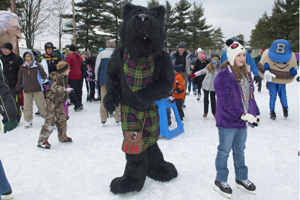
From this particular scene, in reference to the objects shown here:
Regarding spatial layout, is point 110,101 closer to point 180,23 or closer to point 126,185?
point 126,185

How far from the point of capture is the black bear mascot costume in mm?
2409

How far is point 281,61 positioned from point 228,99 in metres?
4.15

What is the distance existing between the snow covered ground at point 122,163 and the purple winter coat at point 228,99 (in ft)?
2.81

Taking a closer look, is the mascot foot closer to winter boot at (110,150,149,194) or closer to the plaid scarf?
winter boot at (110,150,149,194)

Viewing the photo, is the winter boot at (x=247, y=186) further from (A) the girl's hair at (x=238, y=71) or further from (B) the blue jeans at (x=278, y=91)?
(B) the blue jeans at (x=278, y=91)

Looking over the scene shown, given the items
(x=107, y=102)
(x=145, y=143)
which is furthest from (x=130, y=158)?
(x=107, y=102)

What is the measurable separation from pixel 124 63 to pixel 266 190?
2270mm

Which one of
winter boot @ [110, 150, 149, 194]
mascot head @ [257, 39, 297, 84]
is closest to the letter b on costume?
mascot head @ [257, 39, 297, 84]

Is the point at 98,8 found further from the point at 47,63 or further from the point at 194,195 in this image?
the point at 194,195

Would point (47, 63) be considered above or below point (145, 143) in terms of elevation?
above

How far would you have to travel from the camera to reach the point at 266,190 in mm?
2746

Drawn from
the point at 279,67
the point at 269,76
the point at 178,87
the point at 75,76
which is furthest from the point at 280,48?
the point at 75,76

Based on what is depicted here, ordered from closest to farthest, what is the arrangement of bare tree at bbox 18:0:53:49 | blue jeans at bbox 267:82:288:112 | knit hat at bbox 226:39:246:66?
knit hat at bbox 226:39:246:66 < blue jeans at bbox 267:82:288:112 < bare tree at bbox 18:0:53:49

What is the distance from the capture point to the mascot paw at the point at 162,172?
9.45 feet
